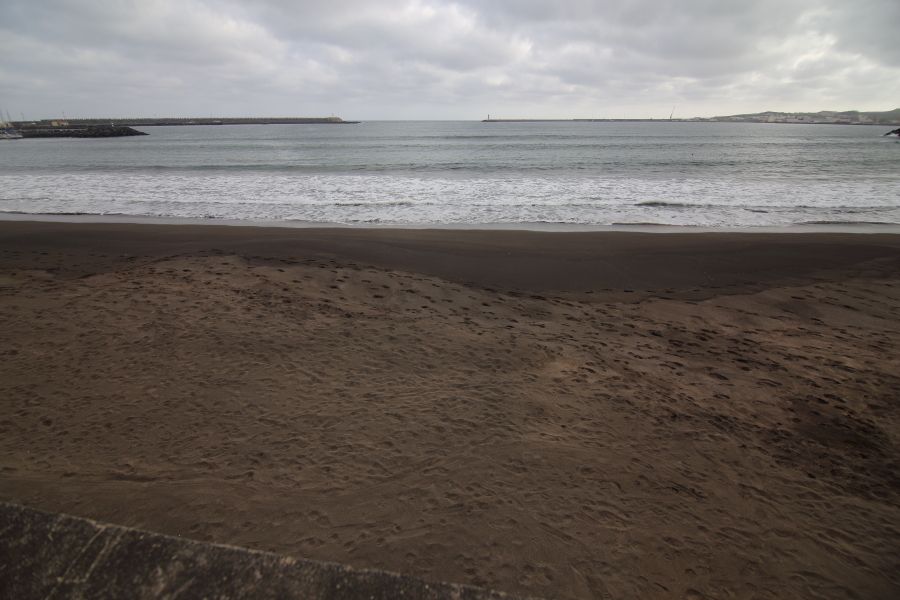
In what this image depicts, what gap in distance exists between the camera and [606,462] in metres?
3.47

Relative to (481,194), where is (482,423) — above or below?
below

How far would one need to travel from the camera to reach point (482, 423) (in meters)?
3.87

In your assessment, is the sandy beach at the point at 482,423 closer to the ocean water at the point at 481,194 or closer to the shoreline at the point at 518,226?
the shoreline at the point at 518,226

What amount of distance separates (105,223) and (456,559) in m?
14.7

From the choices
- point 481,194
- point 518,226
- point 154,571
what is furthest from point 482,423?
point 481,194

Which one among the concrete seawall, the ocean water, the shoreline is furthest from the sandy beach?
the ocean water

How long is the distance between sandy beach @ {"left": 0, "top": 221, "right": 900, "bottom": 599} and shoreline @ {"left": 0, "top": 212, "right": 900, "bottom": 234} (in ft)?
16.5

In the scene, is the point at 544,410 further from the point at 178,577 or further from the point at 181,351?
the point at 181,351

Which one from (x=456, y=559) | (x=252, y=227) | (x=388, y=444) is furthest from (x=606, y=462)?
(x=252, y=227)

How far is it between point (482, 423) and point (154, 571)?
2.69 m

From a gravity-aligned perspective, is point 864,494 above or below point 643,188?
below

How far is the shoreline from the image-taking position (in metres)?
12.4

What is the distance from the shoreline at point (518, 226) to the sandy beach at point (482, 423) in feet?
16.5

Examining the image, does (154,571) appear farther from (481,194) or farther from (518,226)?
(481,194)
